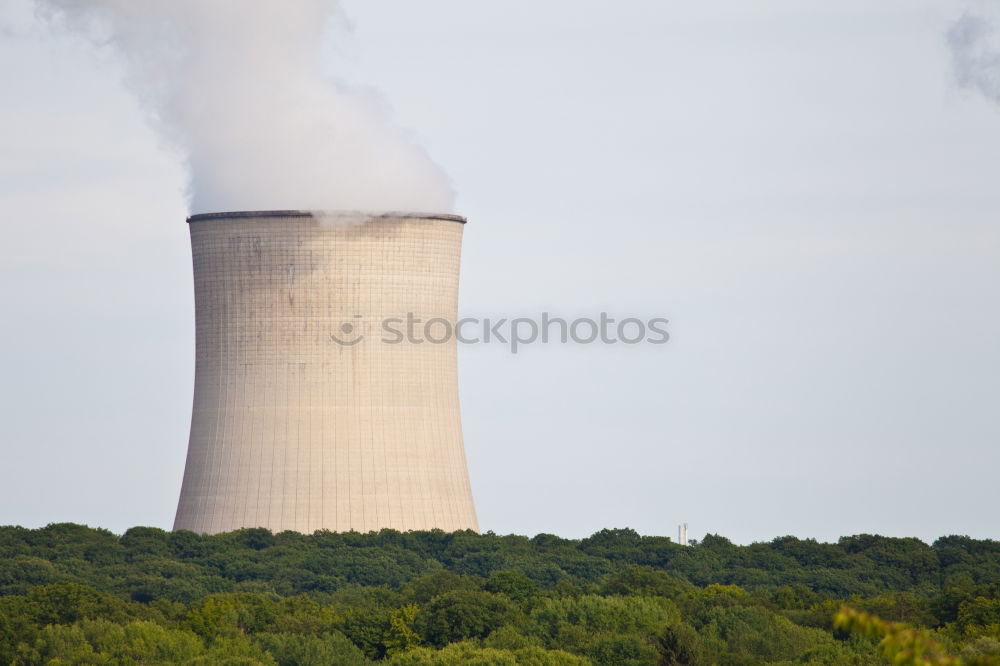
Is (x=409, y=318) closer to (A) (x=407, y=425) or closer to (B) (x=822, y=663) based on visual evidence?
(A) (x=407, y=425)

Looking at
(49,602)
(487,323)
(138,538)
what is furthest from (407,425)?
(138,538)

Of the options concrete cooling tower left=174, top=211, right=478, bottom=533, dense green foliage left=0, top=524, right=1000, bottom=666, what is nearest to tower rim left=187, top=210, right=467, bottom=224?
concrete cooling tower left=174, top=211, right=478, bottom=533

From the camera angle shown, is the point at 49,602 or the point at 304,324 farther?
the point at 304,324

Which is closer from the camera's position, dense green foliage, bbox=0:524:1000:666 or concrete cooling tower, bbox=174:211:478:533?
dense green foliage, bbox=0:524:1000:666

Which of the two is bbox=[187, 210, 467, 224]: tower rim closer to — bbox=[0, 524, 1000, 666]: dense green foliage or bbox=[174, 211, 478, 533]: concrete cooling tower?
bbox=[174, 211, 478, 533]: concrete cooling tower

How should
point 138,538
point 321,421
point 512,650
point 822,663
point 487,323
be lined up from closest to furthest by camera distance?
point 822,663
point 512,650
point 321,421
point 487,323
point 138,538

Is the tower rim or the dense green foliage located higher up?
the tower rim

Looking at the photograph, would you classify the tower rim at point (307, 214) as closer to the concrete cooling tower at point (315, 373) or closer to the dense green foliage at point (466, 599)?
the concrete cooling tower at point (315, 373)
